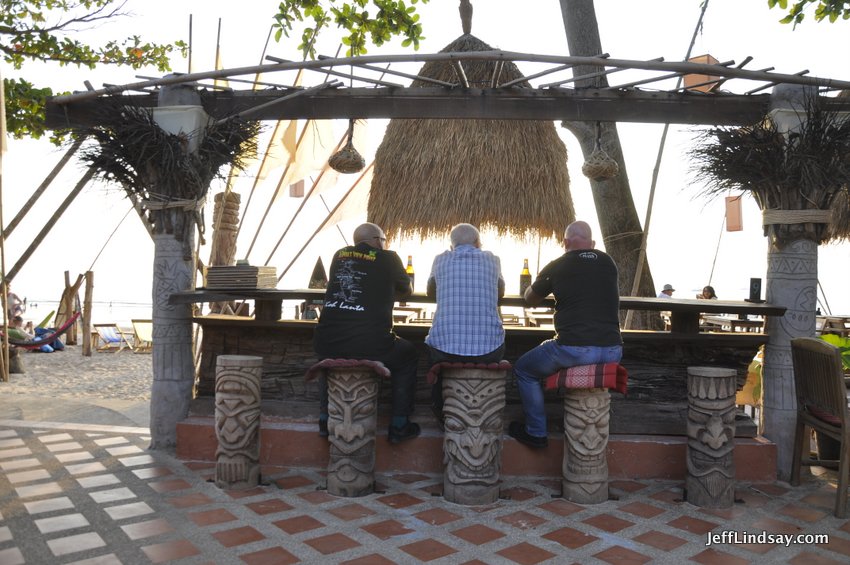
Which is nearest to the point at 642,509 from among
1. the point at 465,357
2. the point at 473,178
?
the point at 465,357

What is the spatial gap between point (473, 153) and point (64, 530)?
4.49 meters

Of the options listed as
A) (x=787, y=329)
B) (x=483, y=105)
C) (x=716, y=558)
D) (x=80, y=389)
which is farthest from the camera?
(x=80, y=389)

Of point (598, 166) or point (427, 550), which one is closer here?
point (427, 550)

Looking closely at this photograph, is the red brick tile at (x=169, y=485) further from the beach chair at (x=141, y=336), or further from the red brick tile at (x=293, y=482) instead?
the beach chair at (x=141, y=336)

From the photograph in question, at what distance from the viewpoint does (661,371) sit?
170 inches

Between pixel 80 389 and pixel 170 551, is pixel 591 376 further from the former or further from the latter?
pixel 80 389

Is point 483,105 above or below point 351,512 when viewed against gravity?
above

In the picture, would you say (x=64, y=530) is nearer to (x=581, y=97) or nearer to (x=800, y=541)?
(x=800, y=541)

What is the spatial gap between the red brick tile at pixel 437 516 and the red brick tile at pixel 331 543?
1.48ft

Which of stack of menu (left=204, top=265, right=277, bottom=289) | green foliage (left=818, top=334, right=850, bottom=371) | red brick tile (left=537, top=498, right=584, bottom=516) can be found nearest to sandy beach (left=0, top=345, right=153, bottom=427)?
stack of menu (left=204, top=265, right=277, bottom=289)

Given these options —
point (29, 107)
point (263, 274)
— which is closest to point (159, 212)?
point (263, 274)

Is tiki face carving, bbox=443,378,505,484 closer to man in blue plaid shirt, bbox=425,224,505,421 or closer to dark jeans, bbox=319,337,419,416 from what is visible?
man in blue plaid shirt, bbox=425,224,505,421

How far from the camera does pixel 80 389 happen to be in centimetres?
756

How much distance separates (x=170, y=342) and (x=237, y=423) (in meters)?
1.08
